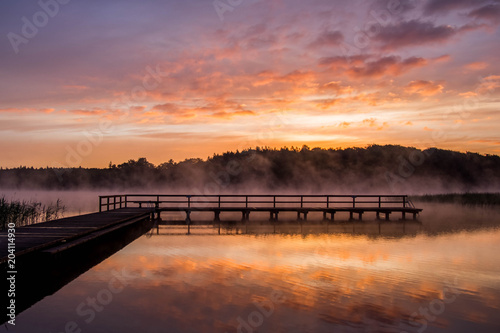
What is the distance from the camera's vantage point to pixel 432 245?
18.9 metres

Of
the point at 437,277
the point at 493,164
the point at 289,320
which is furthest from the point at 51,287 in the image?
the point at 493,164

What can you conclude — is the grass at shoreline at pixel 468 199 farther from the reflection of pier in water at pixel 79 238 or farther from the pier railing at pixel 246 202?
the reflection of pier in water at pixel 79 238

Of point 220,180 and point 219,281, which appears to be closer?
point 219,281

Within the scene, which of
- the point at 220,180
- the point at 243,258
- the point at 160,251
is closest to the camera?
the point at 243,258

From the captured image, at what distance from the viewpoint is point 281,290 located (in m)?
10.9

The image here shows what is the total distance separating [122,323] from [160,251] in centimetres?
862

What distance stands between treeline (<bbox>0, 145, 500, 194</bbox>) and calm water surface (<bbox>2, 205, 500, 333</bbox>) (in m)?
82.6

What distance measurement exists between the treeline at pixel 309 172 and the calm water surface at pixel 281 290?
82630mm

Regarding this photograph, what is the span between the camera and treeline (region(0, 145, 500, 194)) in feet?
345

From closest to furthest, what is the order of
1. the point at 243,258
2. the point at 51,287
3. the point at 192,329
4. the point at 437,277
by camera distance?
the point at 192,329
the point at 51,287
the point at 437,277
the point at 243,258

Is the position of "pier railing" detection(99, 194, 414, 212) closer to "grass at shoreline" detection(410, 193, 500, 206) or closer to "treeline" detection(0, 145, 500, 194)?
"grass at shoreline" detection(410, 193, 500, 206)

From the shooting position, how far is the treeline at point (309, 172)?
345ft

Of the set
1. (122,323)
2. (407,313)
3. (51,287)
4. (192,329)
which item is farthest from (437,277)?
(51,287)

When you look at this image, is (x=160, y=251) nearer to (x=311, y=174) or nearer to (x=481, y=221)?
(x=481, y=221)
